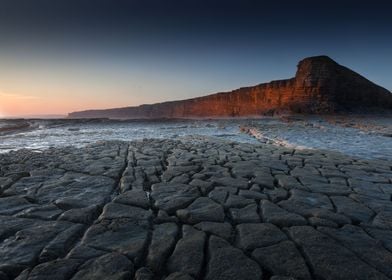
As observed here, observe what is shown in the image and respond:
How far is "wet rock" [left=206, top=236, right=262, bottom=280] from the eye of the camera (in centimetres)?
205

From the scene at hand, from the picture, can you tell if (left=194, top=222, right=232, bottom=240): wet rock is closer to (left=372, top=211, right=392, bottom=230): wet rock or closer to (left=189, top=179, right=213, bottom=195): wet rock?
(left=189, top=179, right=213, bottom=195): wet rock

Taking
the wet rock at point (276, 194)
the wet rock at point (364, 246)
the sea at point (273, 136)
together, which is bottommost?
the sea at point (273, 136)

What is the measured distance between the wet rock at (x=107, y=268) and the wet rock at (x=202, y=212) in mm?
864

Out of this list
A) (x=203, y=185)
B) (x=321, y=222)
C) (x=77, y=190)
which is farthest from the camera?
(x=203, y=185)

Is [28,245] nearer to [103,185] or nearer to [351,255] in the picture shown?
[103,185]

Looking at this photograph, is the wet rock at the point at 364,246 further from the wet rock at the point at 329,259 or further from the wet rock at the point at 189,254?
the wet rock at the point at 189,254

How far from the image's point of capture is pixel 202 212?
10.2 ft

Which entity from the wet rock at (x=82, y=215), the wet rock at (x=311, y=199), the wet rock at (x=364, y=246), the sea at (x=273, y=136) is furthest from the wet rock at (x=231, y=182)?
the sea at (x=273, y=136)

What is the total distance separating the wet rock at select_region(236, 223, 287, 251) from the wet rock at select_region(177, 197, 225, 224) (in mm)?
311

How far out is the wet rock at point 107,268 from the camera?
2027mm

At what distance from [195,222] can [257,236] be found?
630mm

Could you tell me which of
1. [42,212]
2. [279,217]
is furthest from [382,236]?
[42,212]

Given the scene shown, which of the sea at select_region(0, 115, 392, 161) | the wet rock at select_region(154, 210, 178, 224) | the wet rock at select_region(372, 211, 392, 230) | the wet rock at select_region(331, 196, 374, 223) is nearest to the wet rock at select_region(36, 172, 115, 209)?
the wet rock at select_region(154, 210, 178, 224)

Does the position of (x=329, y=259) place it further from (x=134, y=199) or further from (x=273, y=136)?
(x=273, y=136)
